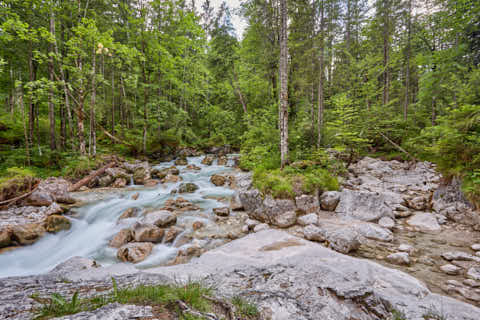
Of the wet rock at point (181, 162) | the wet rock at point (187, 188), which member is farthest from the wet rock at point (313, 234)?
the wet rock at point (181, 162)

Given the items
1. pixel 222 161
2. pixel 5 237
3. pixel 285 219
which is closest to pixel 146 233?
pixel 5 237

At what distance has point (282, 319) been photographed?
6.32 ft

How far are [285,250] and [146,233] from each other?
3.94m

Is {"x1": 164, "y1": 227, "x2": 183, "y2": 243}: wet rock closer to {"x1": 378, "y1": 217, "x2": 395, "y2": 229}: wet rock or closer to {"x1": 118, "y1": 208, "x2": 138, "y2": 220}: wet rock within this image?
{"x1": 118, "y1": 208, "x2": 138, "y2": 220}: wet rock

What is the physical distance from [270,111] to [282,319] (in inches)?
453

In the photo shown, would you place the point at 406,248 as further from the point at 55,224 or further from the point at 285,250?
the point at 55,224

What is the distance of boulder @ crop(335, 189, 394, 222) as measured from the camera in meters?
5.98

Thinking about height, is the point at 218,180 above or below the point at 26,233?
above

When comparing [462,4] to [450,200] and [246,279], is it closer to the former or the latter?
[450,200]

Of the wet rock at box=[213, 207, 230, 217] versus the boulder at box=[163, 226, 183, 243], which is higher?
the wet rock at box=[213, 207, 230, 217]

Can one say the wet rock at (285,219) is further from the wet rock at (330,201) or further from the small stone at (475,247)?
the small stone at (475,247)

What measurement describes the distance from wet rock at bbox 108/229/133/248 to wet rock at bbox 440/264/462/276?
747 cm

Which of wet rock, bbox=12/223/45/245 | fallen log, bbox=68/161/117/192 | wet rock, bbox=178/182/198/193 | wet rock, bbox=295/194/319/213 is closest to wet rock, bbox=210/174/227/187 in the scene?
wet rock, bbox=178/182/198/193

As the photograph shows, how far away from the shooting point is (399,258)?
3.93 metres
